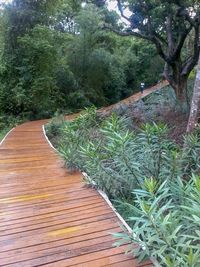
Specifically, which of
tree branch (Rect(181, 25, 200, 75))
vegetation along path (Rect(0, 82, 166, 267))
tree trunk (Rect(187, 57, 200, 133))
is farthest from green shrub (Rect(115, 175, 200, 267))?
tree branch (Rect(181, 25, 200, 75))

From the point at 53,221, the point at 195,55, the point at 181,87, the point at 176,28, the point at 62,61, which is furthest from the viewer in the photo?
the point at 62,61

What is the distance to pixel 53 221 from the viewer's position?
3.50 metres

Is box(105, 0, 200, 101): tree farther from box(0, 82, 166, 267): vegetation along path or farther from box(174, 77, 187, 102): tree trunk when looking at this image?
box(0, 82, 166, 267): vegetation along path

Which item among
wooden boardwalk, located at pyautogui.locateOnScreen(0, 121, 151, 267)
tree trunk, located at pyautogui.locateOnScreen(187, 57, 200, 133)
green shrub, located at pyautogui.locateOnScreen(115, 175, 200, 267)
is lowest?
wooden boardwalk, located at pyautogui.locateOnScreen(0, 121, 151, 267)

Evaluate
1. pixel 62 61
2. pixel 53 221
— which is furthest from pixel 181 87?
pixel 62 61

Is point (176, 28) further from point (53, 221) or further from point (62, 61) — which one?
point (53, 221)

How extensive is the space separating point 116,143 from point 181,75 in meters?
5.43

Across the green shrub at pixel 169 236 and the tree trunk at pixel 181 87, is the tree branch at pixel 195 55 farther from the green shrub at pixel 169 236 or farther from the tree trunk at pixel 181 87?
the green shrub at pixel 169 236

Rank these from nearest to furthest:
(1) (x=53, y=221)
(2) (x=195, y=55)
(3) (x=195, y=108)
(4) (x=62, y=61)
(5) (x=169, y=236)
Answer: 1. (5) (x=169, y=236)
2. (1) (x=53, y=221)
3. (3) (x=195, y=108)
4. (2) (x=195, y=55)
5. (4) (x=62, y=61)

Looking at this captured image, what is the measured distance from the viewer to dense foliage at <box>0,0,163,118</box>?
12617 mm

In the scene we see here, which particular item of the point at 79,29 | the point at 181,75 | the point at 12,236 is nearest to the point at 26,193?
the point at 12,236

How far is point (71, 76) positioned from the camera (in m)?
15.2

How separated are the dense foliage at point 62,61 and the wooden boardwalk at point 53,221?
6451mm

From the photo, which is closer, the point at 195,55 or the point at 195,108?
the point at 195,108
